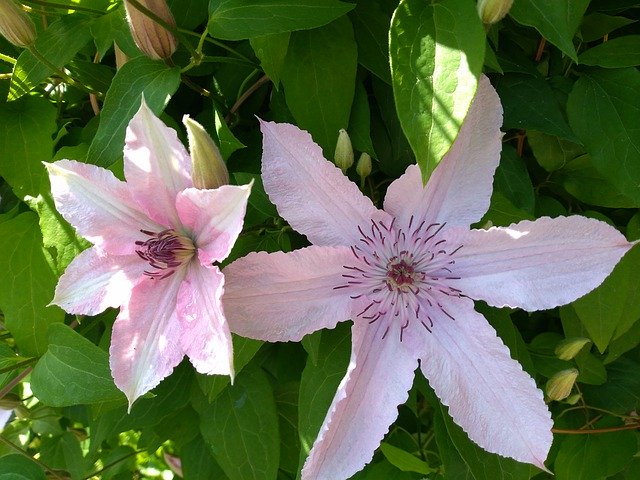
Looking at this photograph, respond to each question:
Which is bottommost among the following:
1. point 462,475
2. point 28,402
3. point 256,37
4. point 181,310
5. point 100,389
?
point 28,402

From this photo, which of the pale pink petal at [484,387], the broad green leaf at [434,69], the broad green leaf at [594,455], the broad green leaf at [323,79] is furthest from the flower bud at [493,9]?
the broad green leaf at [594,455]

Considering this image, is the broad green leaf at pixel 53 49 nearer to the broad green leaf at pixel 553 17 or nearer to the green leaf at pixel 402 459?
the broad green leaf at pixel 553 17

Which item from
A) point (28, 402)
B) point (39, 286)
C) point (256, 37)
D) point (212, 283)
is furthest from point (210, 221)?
point (28, 402)

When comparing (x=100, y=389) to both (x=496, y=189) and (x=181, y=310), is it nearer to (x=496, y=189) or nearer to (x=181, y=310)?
(x=181, y=310)

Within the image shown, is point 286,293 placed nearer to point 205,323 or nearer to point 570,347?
point 205,323

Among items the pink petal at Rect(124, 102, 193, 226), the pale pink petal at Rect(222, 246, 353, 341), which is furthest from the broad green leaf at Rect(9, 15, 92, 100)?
the pale pink petal at Rect(222, 246, 353, 341)
